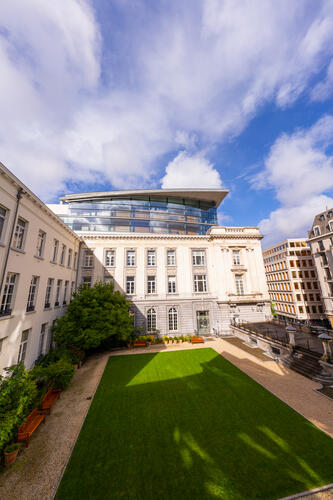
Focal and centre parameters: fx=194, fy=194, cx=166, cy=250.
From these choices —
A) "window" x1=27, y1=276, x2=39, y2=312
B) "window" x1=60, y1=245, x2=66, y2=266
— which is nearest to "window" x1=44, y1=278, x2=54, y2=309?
"window" x1=27, y1=276, x2=39, y2=312

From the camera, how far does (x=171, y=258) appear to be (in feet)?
93.7

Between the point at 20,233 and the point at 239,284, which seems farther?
the point at 239,284

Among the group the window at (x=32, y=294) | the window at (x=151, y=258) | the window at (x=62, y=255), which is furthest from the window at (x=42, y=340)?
the window at (x=151, y=258)

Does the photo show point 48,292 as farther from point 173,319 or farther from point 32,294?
point 173,319

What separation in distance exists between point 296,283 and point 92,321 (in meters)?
51.0

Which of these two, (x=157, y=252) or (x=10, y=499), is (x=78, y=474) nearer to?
(x=10, y=499)

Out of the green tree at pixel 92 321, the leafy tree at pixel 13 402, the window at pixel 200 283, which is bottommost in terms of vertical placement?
the leafy tree at pixel 13 402

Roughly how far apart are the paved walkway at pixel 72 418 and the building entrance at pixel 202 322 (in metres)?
8.20

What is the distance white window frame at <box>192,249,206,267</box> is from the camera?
94.8ft

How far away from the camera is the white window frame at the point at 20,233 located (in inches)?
533

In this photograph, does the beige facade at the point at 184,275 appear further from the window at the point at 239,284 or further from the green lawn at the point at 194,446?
the green lawn at the point at 194,446

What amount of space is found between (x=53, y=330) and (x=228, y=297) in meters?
21.2

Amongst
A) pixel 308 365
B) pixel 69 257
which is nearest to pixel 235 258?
pixel 308 365

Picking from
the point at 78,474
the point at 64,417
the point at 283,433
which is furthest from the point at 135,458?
the point at 283,433
